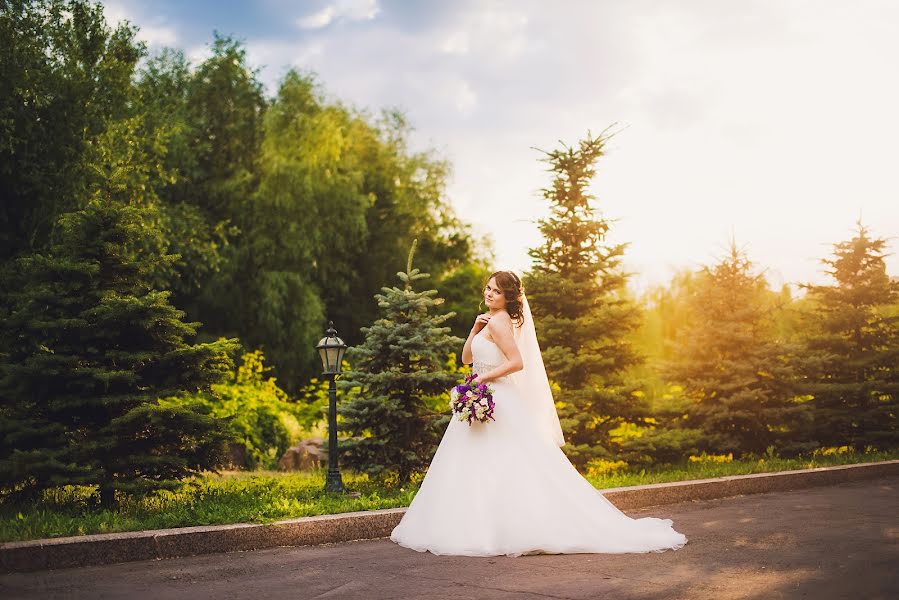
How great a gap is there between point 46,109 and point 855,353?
19.3 meters

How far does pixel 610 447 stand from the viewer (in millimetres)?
12656

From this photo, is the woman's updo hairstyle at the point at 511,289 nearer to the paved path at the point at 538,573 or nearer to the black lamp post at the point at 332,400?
the paved path at the point at 538,573

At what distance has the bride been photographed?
6820mm

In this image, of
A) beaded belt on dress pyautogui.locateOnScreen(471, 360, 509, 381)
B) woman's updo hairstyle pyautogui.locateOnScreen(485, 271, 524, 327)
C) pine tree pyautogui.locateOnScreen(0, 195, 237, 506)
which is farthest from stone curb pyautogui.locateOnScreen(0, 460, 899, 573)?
woman's updo hairstyle pyautogui.locateOnScreen(485, 271, 524, 327)

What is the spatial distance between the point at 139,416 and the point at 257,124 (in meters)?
25.1

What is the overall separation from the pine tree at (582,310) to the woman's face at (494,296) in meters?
4.67

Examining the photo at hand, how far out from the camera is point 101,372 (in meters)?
8.34

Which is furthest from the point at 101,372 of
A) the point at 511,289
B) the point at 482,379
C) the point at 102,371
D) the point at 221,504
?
the point at 511,289

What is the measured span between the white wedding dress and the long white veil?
14 cm

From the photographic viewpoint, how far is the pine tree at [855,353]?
1508 centimetres

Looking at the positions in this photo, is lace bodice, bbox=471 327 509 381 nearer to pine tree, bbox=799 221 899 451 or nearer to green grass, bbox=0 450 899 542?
green grass, bbox=0 450 899 542

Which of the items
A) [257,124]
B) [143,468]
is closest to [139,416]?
[143,468]

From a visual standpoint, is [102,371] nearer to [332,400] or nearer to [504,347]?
[332,400]

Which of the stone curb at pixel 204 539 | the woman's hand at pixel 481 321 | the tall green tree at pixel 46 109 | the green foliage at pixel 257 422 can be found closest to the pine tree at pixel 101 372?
the stone curb at pixel 204 539
